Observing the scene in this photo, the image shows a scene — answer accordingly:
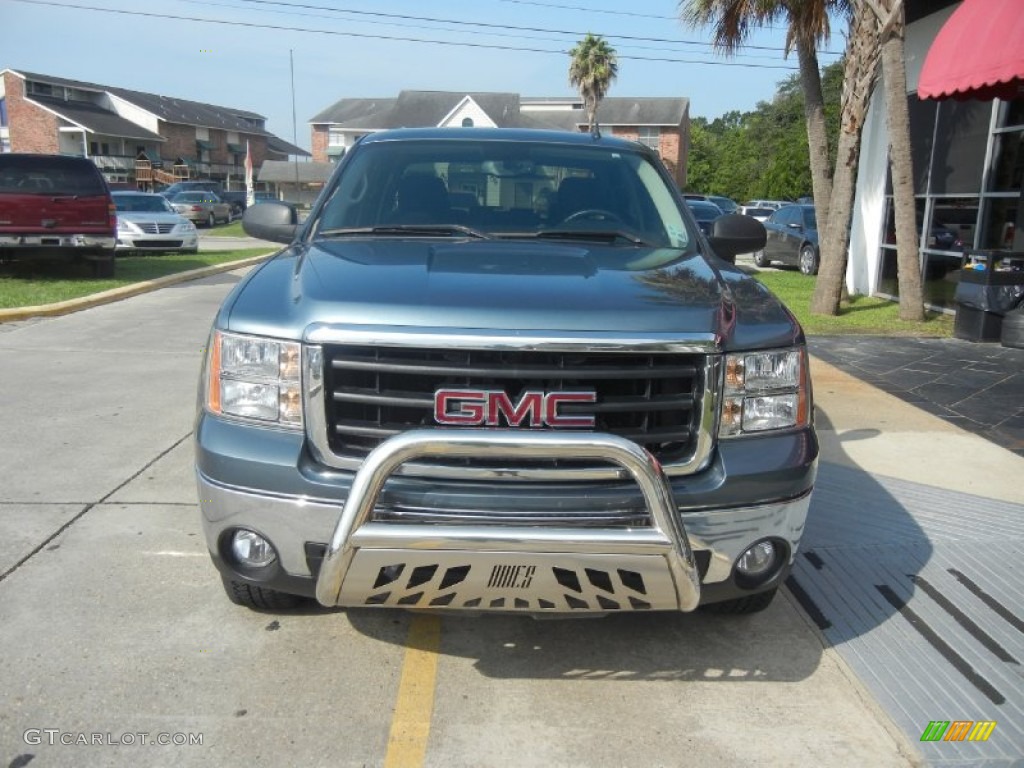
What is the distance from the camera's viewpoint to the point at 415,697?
290cm

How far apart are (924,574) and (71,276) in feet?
45.0

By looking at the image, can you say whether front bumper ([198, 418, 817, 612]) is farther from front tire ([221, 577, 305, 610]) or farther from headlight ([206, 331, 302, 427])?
front tire ([221, 577, 305, 610])

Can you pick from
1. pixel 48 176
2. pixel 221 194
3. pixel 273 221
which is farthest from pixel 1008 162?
pixel 221 194

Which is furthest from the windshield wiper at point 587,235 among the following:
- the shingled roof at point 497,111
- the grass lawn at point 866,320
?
the shingled roof at point 497,111

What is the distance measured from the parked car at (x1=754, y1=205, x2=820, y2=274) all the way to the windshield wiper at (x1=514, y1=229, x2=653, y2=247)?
1540 cm

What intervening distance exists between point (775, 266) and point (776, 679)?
65.7 feet

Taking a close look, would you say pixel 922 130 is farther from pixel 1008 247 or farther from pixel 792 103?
pixel 792 103

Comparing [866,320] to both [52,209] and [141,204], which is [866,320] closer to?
[52,209]

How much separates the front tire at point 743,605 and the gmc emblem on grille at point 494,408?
3.75ft

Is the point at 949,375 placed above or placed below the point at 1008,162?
below

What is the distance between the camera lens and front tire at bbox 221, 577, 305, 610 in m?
3.21

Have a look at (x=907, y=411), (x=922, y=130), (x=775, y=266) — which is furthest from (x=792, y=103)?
(x=907, y=411)

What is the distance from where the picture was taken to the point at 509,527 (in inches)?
98.3

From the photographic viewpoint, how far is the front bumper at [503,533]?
95.6 inches
